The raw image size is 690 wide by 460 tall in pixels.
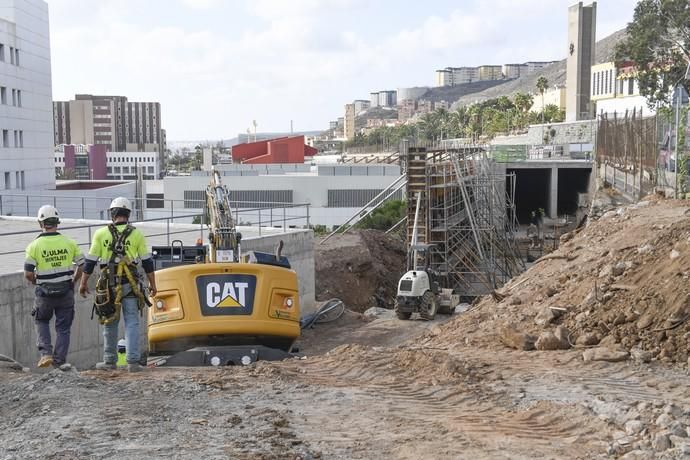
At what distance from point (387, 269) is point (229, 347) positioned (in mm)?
20002

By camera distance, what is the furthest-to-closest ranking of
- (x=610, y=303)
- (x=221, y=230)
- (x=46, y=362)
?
(x=221, y=230) < (x=610, y=303) < (x=46, y=362)

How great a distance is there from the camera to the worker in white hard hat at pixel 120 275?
969 centimetres

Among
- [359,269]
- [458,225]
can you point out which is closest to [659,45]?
[458,225]

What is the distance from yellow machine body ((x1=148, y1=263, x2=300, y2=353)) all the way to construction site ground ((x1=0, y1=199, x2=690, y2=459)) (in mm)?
1284

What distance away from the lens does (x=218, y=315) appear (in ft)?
37.2

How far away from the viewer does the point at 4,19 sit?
45594 millimetres

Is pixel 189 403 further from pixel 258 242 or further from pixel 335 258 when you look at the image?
pixel 335 258

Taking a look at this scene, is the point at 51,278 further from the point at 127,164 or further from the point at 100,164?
the point at 127,164

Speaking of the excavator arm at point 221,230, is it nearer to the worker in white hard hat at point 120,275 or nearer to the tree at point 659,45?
the worker in white hard hat at point 120,275

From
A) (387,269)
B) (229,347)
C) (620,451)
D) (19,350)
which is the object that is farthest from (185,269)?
(387,269)

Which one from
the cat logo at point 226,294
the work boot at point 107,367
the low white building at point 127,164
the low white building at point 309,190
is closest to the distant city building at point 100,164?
the low white building at point 127,164

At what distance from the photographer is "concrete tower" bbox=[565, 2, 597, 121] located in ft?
262

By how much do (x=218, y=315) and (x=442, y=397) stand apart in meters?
4.08

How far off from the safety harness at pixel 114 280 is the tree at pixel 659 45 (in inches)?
1972
